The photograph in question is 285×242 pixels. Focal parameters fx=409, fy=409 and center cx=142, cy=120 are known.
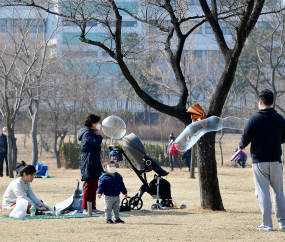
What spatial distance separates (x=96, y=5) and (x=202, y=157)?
3525 millimetres

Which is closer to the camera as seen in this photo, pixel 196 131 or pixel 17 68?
pixel 196 131

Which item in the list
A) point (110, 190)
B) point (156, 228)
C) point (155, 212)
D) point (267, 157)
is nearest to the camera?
point (267, 157)

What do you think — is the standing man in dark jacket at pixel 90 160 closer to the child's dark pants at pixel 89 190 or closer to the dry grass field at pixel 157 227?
the child's dark pants at pixel 89 190

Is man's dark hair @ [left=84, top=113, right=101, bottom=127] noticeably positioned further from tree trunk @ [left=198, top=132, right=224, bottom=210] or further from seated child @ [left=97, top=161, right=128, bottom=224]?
tree trunk @ [left=198, top=132, right=224, bottom=210]

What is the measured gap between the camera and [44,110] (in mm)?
30250

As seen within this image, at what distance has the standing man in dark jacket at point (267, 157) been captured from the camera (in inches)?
Result: 206

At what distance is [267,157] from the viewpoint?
5242mm

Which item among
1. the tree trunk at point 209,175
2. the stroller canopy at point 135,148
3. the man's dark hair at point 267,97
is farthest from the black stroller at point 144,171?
the man's dark hair at point 267,97

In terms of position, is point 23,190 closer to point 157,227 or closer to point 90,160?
point 90,160

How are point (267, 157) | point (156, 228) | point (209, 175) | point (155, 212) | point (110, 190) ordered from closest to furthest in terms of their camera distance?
point (267, 157)
point (156, 228)
point (110, 190)
point (155, 212)
point (209, 175)

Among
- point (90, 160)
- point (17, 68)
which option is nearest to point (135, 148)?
point (90, 160)

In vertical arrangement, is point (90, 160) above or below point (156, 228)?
above

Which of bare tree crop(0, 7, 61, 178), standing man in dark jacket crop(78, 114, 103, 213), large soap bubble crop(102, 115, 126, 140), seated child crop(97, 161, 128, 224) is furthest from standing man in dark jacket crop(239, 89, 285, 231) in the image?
bare tree crop(0, 7, 61, 178)

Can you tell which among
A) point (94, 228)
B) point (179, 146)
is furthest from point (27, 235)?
point (179, 146)
